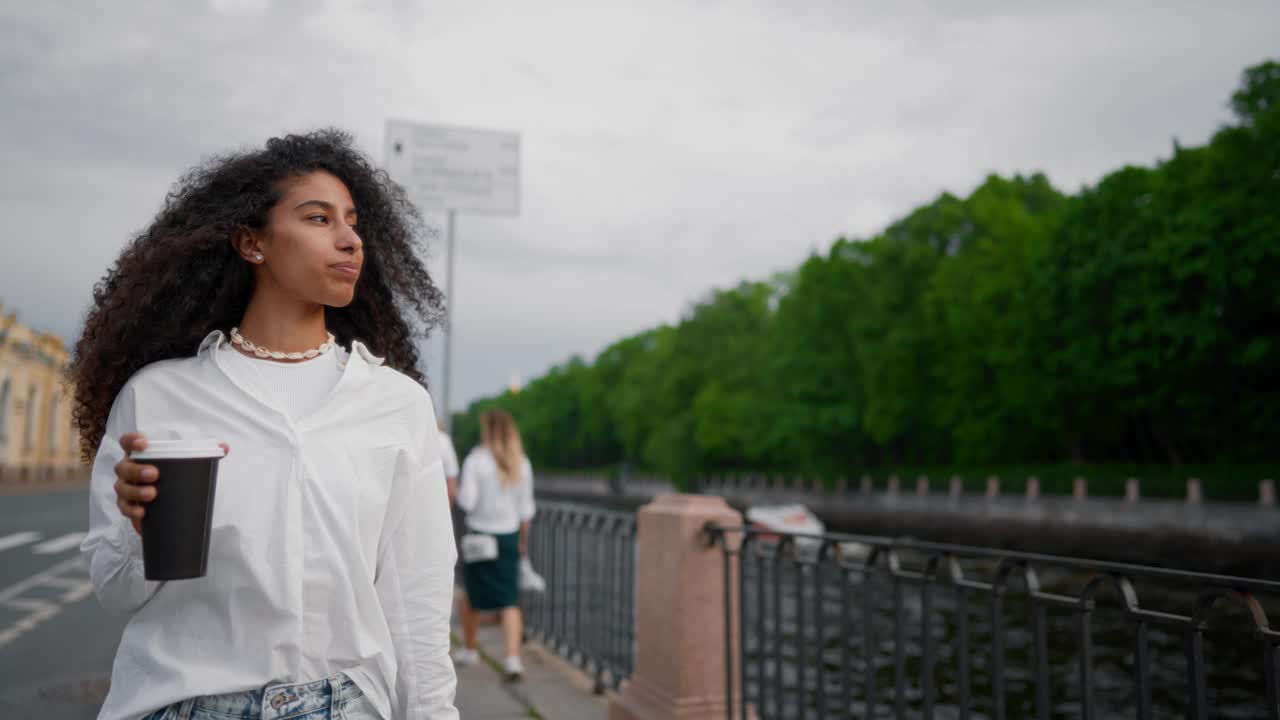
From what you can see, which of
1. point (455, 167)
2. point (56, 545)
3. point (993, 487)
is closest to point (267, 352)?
point (455, 167)

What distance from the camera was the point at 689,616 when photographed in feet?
17.6

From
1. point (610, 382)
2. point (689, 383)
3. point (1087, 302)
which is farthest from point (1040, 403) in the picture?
point (610, 382)

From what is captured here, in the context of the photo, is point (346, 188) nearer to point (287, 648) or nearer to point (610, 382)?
point (287, 648)

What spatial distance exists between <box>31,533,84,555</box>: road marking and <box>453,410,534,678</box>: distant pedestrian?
13.8m

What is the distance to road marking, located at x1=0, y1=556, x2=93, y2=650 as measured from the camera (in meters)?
10.6

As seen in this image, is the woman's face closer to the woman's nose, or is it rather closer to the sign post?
the woman's nose

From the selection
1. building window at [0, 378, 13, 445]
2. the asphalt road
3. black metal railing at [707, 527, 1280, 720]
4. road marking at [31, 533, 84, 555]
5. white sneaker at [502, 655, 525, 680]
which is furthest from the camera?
building window at [0, 378, 13, 445]

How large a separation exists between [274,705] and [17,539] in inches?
919

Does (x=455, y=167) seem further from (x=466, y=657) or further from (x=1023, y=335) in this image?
(x=1023, y=335)

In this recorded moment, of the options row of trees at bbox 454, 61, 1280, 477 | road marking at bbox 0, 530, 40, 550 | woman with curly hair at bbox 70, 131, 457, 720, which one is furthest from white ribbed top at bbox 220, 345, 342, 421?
row of trees at bbox 454, 61, 1280, 477

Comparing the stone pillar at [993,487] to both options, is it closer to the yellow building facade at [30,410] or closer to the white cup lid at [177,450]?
the white cup lid at [177,450]

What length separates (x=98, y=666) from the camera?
27.7 ft

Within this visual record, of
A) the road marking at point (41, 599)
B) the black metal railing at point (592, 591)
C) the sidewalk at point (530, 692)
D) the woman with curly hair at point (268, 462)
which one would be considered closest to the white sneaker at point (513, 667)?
the sidewalk at point (530, 692)

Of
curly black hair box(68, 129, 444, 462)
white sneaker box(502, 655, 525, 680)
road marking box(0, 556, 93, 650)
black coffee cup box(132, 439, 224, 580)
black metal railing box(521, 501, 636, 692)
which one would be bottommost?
road marking box(0, 556, 93, 650)
